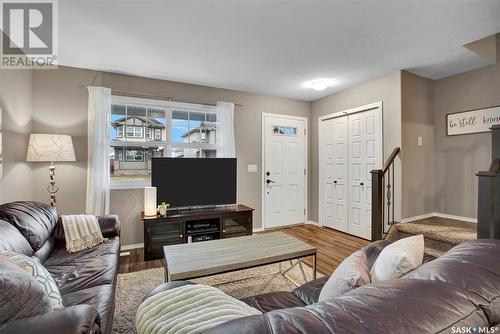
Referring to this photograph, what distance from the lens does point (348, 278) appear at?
1.01 m

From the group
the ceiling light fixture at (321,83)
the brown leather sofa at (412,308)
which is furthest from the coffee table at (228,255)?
the ceiling light fixture at (321,83)

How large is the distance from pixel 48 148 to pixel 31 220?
1003 mm

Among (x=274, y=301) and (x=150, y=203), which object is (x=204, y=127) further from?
(x=274, y=301)

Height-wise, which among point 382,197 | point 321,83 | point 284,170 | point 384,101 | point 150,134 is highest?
point 321,83

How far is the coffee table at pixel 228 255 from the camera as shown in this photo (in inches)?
64.7

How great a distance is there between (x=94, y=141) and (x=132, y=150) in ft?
1.61

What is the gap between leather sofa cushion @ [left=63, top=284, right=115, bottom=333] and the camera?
1220 mm

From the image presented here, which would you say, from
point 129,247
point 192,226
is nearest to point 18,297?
point 192,226

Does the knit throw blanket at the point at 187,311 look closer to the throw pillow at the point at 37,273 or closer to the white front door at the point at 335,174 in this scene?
the throw pillow at the point at 37,273

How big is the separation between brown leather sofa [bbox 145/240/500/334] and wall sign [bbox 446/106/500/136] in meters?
3.39

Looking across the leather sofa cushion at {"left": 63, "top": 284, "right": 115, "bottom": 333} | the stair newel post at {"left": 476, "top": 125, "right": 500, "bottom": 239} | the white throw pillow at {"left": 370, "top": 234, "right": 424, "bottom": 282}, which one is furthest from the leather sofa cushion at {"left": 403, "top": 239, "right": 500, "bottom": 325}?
the leather sofa cushion at {"left": 63, "top": 284, "right": 115, "bottom": 333}

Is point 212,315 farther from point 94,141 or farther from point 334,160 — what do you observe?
point 334,160

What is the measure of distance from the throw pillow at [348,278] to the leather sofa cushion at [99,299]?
1129mm

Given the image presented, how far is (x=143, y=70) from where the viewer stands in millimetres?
3115
